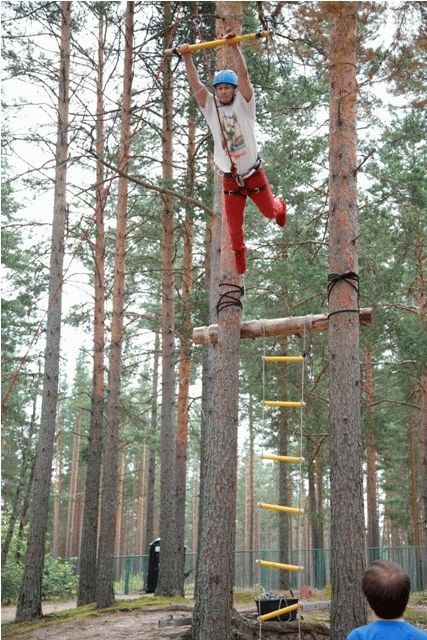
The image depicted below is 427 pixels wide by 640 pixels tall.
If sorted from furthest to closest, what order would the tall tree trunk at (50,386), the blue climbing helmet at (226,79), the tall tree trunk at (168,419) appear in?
the tall tree trunk at (168,419) → the tall tree trunk at (50,386) → the blue climbing helmet at (226,79)

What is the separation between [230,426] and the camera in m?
5.22

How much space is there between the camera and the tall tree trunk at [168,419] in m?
11.0

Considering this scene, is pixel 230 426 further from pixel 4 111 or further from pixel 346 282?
pixel 4 111

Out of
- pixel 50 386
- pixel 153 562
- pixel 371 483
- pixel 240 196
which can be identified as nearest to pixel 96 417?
pixel 50 386

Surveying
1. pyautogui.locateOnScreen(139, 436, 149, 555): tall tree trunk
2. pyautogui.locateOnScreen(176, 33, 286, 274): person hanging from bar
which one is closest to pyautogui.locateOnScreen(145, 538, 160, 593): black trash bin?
pyautogui.locateOnScreen(176, 33, 286, 274): person hanging from bar

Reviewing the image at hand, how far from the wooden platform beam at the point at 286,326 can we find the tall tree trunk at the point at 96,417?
676 cm

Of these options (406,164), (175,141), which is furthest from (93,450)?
(406,164)

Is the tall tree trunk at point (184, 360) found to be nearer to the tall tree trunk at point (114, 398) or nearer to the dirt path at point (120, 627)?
the tall tree trunk at point (114, 398)

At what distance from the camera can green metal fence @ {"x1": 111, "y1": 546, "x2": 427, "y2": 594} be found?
1919 centimetres

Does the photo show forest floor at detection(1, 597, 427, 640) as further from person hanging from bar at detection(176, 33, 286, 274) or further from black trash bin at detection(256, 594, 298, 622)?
person hanging from bar at detection(176, 33, 286, 274)

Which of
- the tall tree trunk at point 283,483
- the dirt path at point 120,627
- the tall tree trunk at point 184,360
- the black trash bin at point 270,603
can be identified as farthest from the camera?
the tall tree trunk at point 283,483

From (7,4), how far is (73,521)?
25893mm

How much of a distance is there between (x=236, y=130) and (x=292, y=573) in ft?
63.8

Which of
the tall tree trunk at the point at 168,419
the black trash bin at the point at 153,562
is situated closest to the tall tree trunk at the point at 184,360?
the tall tree trunk at the point at 168,419
